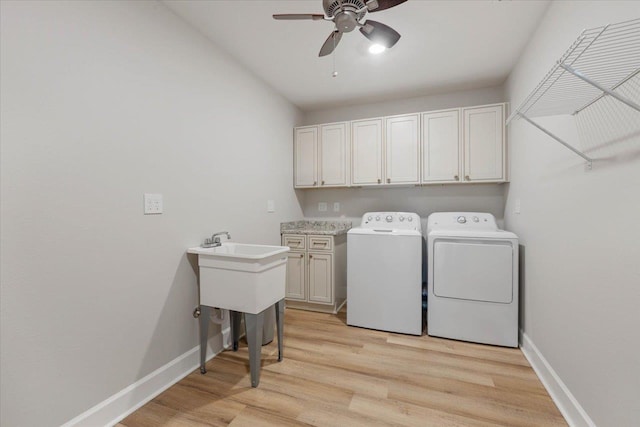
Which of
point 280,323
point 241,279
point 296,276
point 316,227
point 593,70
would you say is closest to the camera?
point 593,70

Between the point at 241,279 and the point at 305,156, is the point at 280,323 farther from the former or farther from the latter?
the point at 305,156

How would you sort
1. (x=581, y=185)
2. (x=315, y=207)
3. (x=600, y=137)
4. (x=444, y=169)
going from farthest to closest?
1. (x=315, y=207)
2. (x=444, y=169)
3. (x=581, y=185)
4. (x=600, y=137)

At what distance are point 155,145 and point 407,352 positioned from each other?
2.36 metres

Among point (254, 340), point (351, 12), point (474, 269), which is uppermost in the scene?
point (351, 12)

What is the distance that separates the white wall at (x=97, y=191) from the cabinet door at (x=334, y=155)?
4.58 ft

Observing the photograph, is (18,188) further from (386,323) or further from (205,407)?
(386,323)

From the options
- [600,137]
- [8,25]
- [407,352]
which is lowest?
[407,352]

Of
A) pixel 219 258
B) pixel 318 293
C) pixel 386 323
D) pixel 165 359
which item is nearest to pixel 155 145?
pixel 219 258

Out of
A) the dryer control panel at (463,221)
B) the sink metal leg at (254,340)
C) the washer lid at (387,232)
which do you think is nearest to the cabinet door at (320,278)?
the washer lid at (387,232)

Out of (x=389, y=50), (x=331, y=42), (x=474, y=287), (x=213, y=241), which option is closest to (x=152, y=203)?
(x=213, y=241)

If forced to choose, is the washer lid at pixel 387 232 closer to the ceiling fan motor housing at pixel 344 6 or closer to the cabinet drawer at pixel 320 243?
the cabinet drawer at pixel 320 243

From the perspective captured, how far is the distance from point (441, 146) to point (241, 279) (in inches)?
93.0

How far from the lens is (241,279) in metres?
1.72

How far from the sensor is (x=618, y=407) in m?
1.08
